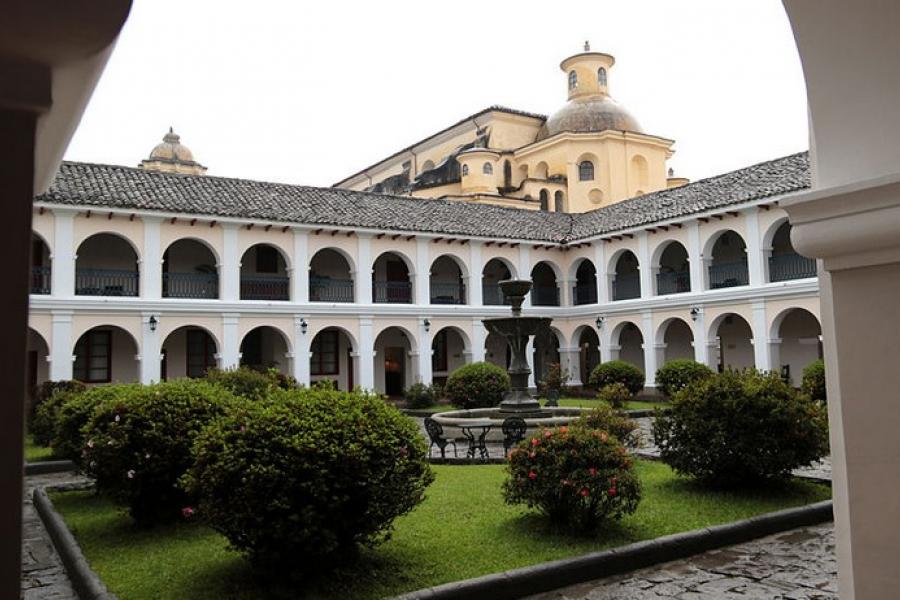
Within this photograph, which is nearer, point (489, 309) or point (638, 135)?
point (489, 309)

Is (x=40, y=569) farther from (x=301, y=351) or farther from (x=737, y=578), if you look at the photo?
(x=301, y=351)

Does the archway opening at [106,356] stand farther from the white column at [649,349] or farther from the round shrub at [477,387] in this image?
the white column at [649,349]

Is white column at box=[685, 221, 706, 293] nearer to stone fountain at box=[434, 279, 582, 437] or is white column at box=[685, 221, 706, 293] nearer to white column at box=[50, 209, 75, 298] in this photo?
stone fountain at box=[434, 279, 582, 437]

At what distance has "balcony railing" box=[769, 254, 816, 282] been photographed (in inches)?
887

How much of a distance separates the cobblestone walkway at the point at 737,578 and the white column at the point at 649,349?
65.9ft

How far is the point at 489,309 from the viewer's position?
92.9 ft

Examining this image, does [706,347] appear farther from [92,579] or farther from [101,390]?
[92,579]

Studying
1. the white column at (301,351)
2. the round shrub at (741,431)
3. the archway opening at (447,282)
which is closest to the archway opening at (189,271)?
the white column at (301,351)

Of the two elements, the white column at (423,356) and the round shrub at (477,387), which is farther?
the white column at (423,356)

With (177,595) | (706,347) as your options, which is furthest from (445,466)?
(706,347)

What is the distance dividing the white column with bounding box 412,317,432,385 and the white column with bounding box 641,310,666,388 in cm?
804

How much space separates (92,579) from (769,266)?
73.4ft

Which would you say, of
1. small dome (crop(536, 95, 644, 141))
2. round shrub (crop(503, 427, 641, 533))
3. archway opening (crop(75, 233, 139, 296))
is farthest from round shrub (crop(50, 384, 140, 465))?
small dome (crop(536, 95, 644, 141))

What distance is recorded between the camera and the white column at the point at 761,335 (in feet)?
76.0
